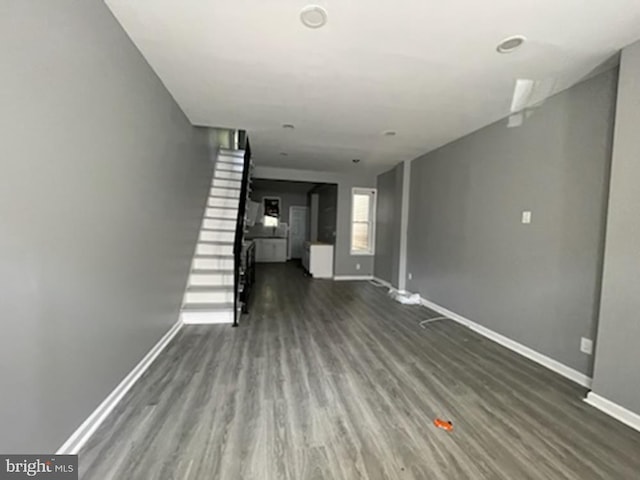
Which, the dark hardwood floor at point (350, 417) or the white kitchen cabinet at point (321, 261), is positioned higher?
the white kitchen cabinet at point (321, 261)

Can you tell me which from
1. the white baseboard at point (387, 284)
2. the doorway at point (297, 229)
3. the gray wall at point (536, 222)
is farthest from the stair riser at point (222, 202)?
the doorway at point (297, 229)

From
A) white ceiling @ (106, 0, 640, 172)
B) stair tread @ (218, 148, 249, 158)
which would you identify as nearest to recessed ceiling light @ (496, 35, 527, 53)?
white ceiling @ (106, 0, 640, 172)

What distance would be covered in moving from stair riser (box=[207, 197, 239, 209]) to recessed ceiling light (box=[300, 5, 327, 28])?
3.61 meters

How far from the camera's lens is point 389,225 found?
6.21 metres

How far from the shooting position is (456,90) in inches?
104

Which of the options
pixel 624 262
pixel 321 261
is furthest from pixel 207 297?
pixel 624 262

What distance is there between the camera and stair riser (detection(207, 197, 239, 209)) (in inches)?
197

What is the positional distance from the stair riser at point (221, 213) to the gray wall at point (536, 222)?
11.1 feet

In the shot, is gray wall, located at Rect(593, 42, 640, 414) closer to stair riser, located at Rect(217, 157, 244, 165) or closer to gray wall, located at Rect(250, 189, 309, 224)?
stair riser, located at Rect(217, 157, 244, 165)

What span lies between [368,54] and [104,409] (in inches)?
117

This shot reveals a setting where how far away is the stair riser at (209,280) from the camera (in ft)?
12.9

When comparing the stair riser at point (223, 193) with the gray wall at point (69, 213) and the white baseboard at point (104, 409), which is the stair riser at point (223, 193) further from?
the white baseboard at point (104, 409)

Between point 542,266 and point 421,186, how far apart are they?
2.53m

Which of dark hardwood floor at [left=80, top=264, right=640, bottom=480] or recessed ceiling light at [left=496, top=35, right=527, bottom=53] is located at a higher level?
recessed ceiling light at [left=496, top=35, right=527, bottom=53]
